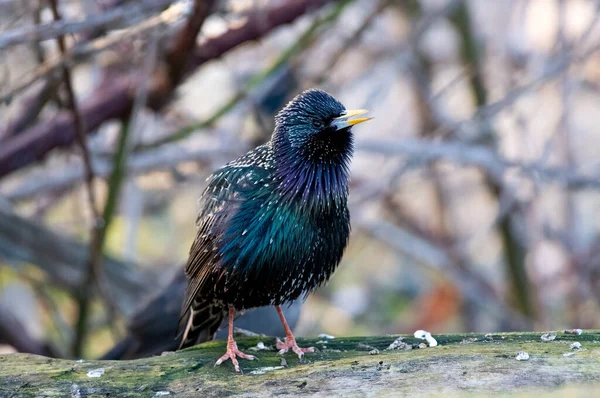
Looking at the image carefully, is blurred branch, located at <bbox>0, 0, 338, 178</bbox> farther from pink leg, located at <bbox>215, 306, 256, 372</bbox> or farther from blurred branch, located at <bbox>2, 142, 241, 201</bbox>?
pink leg, located at <bbox>215, 306, 256, 372</bbox>

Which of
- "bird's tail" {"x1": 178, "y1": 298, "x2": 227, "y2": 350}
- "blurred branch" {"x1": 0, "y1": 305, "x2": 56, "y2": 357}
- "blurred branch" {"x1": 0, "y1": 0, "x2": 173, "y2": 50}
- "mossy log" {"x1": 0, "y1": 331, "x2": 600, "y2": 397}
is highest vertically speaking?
"blurred branch" {"x1": 0, "y1": 0, "x2": 173, "y2": 50}

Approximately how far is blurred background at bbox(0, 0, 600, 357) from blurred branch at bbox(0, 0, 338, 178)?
1 cm

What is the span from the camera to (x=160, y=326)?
Result: 4965 mm

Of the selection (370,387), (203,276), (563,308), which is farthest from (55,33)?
(563,308)

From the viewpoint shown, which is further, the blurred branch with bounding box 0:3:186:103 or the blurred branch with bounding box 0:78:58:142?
the blurred branch with bounding box 0:78:58:142

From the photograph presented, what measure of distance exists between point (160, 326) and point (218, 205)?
144 centimetres

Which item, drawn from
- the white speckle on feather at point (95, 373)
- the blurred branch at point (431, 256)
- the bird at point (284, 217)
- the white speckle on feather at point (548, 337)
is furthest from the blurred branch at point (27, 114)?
the white speckle on feather at point (548, 337)

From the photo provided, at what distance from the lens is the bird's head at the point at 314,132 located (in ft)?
12.1

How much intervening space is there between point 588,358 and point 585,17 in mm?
8897

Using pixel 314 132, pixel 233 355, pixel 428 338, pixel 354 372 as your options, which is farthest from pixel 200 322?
pixel 354 372

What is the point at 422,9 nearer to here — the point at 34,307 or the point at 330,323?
the point at 330,323

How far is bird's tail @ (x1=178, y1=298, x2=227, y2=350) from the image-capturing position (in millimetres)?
4117

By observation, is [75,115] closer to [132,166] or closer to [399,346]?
[132,166]

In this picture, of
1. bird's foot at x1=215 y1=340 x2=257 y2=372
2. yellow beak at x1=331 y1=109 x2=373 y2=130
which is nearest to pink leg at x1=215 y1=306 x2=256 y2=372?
bird's foot at x1=215 y1=340 x2=257 y2=372
